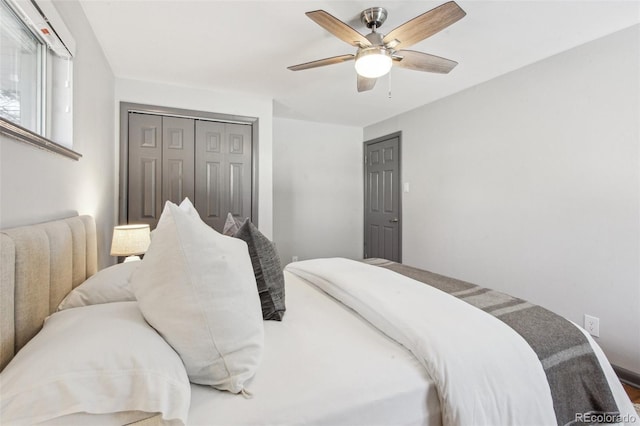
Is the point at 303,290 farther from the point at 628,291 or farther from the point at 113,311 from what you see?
the point at 628,291

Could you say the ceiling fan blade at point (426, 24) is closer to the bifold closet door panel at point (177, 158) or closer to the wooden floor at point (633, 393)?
the bifold closet door panel at point (177, 158)

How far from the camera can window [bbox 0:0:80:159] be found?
1062mm

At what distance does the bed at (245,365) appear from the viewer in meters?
0.60

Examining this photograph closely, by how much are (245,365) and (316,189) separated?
3624mm

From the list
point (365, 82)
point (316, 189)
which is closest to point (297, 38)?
point (365, 82)

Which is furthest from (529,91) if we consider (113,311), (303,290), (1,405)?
(1,405)

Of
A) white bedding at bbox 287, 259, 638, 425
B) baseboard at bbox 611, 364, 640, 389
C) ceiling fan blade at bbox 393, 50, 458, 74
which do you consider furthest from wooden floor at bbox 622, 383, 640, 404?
ceiling fan blade at bbox 393, 50, 458, 74

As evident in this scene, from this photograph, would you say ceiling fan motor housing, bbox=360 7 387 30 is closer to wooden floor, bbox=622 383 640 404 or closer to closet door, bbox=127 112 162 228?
closet door, bbox=127 112 162 228

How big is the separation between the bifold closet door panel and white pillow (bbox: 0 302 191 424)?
2480 millimetres

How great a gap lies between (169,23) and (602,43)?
9.69 ft

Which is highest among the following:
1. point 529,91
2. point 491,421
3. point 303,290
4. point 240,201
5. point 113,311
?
point 529,91

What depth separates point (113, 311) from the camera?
2.73ft

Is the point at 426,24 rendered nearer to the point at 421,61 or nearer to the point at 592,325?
the point at 421,61

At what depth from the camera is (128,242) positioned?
2027 mm
